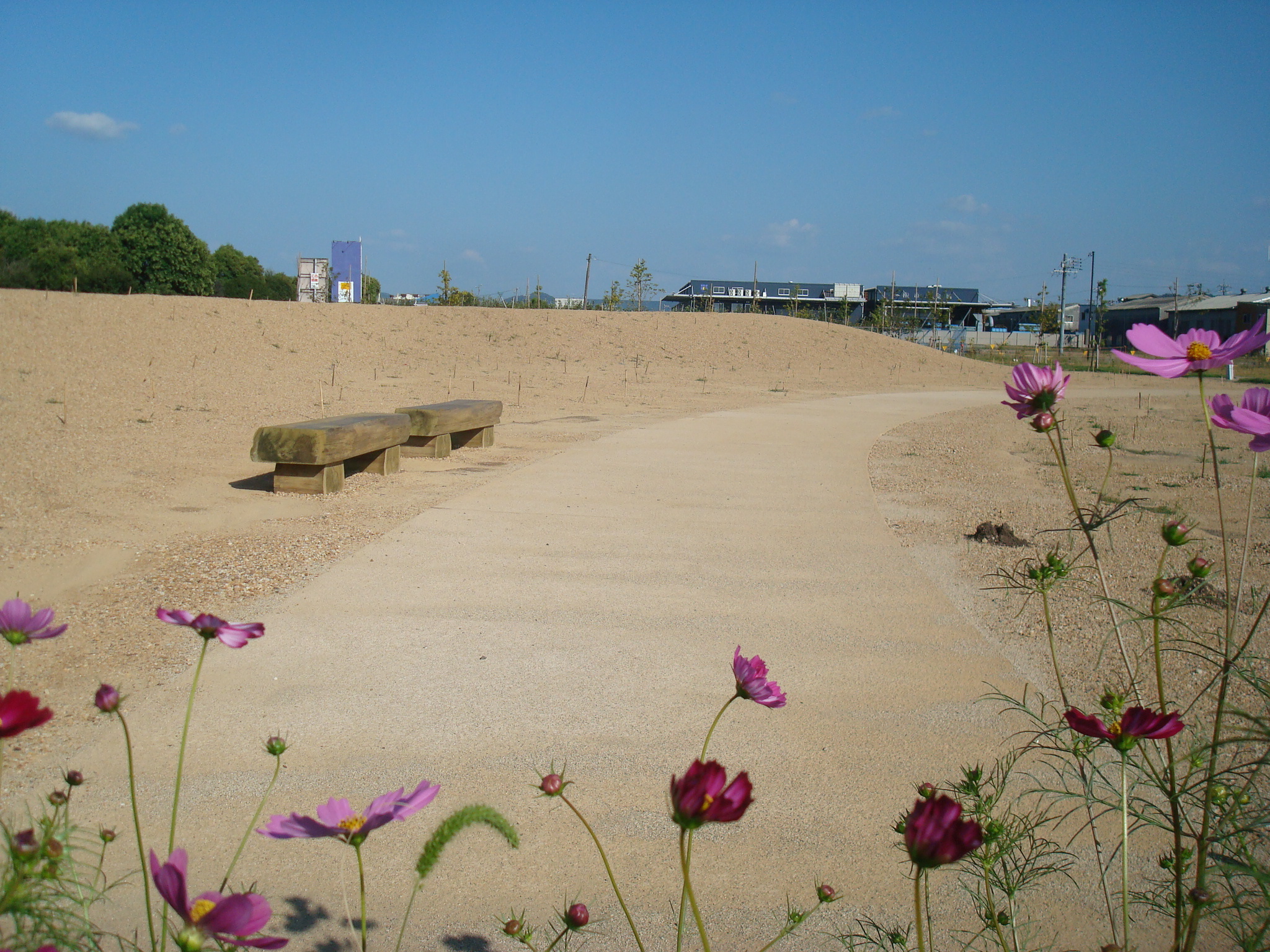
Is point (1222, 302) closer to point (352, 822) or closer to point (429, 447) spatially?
point (429, 447)

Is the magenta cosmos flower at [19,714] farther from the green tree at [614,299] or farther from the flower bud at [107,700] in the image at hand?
the green tree at [614,299]

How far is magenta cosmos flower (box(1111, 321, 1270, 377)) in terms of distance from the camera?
1.32 m

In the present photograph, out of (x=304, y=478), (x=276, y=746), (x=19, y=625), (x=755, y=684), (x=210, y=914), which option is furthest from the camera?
(x=304, y=478)

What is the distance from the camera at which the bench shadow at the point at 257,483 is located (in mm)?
7809

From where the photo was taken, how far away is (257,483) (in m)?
8.02

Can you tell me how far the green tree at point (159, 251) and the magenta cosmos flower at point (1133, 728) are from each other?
55860mm

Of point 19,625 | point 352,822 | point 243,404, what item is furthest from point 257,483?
point 352,822

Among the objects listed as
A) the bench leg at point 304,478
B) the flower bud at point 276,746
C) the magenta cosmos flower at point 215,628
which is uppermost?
the magenta cosmos flower at point 215,628

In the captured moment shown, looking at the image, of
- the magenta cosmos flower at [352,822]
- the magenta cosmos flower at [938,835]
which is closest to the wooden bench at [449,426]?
the magenta cosmos flower at [352,822]

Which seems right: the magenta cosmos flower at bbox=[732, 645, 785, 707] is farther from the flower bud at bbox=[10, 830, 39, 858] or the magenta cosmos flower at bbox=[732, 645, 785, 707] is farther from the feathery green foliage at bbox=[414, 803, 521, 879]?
the flower bud at bbox=[10, 830, 39, 858]

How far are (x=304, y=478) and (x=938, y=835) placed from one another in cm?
718

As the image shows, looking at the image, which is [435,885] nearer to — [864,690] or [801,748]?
[801,748]

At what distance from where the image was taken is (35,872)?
3.83 feet

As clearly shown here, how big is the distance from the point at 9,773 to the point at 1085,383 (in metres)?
31.2
